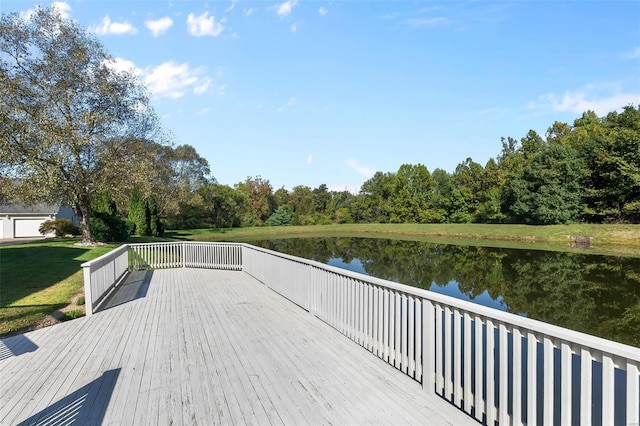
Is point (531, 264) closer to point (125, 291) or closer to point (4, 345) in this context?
point (125, 291)

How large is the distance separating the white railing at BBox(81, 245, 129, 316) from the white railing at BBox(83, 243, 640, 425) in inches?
125

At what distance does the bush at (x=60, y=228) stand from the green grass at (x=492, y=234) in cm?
910

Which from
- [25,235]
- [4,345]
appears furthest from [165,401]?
[25,235]

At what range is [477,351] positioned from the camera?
247 centimetres

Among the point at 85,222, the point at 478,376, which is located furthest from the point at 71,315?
the point at 85,222

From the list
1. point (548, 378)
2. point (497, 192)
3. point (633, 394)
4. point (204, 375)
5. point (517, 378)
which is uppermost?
point (497, 192)

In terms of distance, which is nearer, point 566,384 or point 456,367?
point 566,384

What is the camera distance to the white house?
24.9m

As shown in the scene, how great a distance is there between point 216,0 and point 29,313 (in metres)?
8.73

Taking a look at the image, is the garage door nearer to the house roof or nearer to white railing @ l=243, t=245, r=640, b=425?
the house roof

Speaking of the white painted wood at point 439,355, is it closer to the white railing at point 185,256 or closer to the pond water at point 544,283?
the pond water at point 544,283

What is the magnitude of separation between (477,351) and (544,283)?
9941 millimetres

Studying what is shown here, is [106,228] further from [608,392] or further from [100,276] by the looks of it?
[608,392]

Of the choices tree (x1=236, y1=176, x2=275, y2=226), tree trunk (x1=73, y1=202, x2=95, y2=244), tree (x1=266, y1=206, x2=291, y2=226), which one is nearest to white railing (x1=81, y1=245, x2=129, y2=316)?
tree trunk (x1=73, y1=202, x2=95, y2=244)
